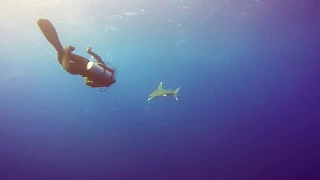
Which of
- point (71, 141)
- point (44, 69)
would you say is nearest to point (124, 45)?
point (71, 141)

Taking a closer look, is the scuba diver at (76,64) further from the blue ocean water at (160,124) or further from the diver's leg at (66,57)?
the blue ocean water at (160,124)

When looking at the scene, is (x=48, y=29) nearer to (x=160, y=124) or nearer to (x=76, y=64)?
(x=76, y=64)

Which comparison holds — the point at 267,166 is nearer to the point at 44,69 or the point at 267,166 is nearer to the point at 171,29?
the point at 171,29

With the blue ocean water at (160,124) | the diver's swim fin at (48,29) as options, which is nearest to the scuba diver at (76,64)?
the diver's swim fin at (48,29)

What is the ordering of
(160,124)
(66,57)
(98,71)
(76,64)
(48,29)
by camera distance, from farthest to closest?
(160,124)
(98,71)
(76,64)
(66,57)
(48,29)

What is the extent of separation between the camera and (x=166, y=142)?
975 inches

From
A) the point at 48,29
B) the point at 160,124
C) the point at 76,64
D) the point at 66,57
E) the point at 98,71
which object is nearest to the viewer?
the point at 48,29

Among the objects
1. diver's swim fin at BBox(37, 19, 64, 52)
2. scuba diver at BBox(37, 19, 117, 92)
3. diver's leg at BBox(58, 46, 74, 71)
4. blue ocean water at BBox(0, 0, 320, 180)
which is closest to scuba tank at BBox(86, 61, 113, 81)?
scuba diver at BBox(37, 19, 117, 92)

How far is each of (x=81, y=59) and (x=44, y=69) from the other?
198ft

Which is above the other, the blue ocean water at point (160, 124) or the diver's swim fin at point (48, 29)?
the blue ocean water at point (160, 124)

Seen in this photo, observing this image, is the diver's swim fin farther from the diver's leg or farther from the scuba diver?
the diver's leg

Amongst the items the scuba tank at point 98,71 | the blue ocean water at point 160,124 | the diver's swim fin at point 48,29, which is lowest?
the diver's swim fin at point 48,29

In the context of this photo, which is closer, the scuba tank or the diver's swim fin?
the diver's swim fin

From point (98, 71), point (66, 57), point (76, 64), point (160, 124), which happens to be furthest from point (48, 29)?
point (160, 124)
